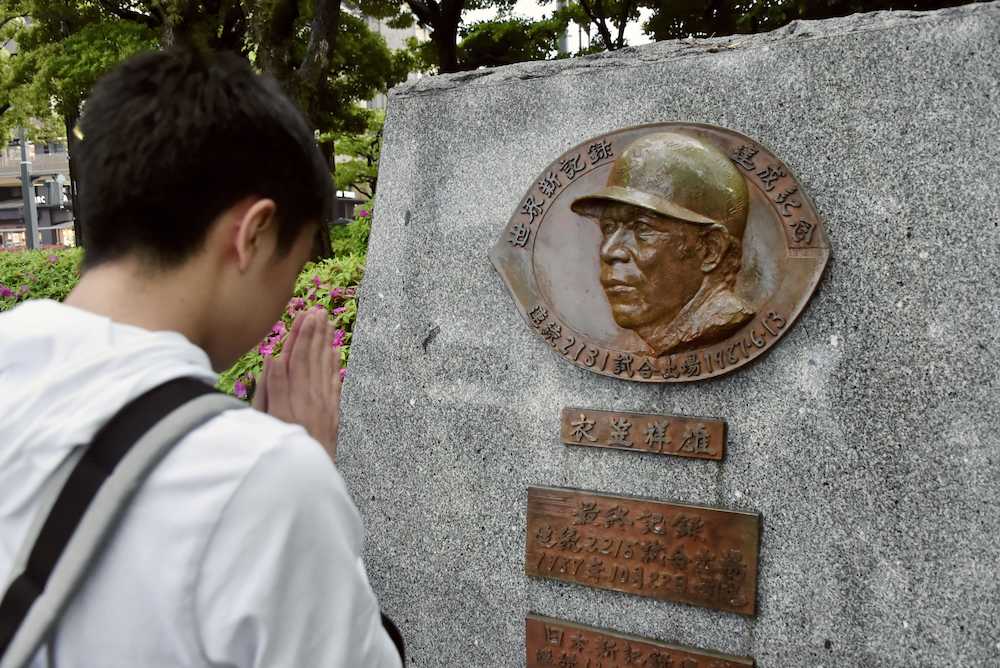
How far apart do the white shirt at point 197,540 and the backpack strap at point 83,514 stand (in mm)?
16

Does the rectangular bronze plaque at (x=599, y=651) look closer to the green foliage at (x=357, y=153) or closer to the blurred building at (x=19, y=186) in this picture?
the green foliage at (x=357, y=153)

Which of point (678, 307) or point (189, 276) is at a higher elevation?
point (189, 276)

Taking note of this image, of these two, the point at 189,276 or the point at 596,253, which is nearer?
the point at 189,276

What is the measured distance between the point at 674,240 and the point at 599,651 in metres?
1.36

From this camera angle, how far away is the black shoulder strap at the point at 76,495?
0.80 metres

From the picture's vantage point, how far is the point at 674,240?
2492 millimetres

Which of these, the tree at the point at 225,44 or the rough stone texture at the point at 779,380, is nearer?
the rough stone texture at the point at 779,380

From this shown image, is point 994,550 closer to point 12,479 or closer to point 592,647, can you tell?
point 592,647

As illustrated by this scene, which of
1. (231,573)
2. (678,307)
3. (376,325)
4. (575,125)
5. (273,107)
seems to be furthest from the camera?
(376,325)

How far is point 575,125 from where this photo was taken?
2.78 meters

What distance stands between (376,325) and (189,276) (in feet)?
6.92

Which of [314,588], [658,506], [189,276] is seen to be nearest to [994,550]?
[658,506]

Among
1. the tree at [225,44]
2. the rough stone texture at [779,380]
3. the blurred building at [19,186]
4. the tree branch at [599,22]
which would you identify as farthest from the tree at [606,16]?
the blurred building at [19,186]

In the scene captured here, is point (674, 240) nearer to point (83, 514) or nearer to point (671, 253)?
point (671, 253)
